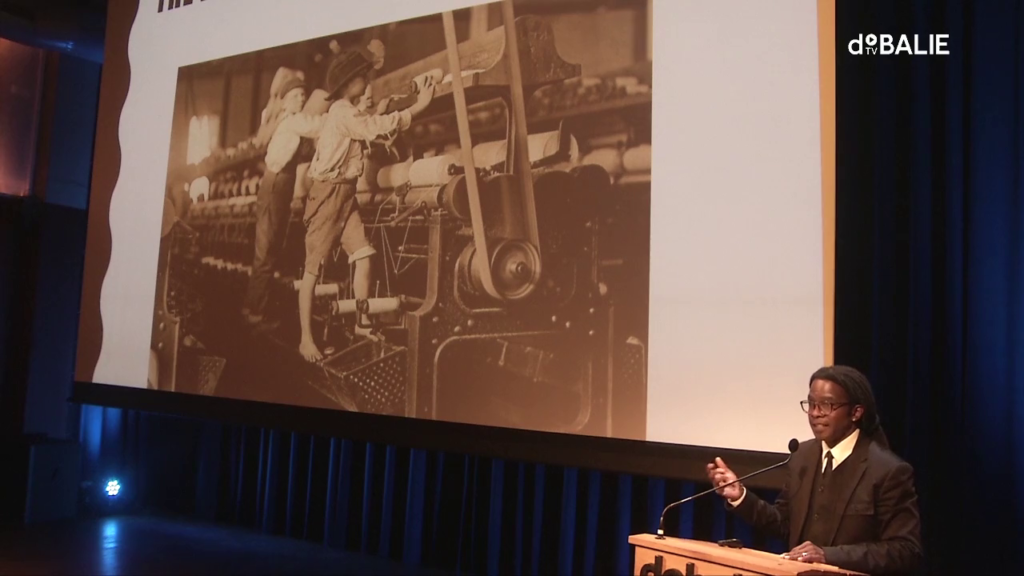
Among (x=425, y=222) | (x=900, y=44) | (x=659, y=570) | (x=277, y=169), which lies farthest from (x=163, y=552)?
(x=900, y=44)

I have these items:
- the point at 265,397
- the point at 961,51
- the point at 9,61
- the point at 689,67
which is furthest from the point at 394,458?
the point at 9,61

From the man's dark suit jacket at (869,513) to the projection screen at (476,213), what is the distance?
1.62ft

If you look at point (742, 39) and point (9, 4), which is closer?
point (742, 39)

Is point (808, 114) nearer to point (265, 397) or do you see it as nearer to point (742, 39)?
point (742, 39)

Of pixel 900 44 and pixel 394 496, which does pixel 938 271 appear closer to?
pixel 900 44

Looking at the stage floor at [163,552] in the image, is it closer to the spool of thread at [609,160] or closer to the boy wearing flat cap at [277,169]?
the boy wearing flat cap at [277,169]

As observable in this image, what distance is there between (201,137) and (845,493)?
12.3ft

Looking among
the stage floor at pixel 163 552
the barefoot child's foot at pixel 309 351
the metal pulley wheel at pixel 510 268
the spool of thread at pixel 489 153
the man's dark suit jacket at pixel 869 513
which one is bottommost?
the stage floor at pixel 163 552

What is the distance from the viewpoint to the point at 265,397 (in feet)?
14.3

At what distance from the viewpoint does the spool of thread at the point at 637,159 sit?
332cm

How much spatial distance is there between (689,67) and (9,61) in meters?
5.05

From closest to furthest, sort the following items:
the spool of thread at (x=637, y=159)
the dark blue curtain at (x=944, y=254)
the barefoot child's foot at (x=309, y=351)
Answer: the dark blue curtain at (x=944, y=254) → the spool of thread at (x=637, y=159) → the barefoot child's foot at (x=309, y=351)

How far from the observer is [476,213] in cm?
372

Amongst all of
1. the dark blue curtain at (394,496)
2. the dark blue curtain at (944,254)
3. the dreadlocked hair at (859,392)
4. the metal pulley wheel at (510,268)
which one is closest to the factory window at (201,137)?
the dark blue curtain at (394,496)
